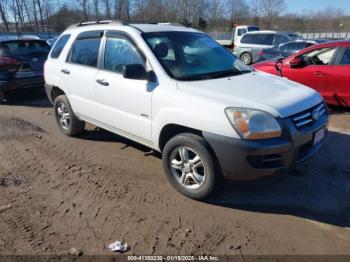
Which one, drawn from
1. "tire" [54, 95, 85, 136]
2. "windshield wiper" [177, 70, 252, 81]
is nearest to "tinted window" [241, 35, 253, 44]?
"tire" [54, 95, 85, 136]

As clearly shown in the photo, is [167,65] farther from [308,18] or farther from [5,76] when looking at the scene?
[308,18]

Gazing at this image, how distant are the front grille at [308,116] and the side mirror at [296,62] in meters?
3.56

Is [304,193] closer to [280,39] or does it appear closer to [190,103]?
[190,103]

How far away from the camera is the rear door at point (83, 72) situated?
482cm

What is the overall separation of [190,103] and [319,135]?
4.92 feet

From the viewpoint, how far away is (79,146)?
5449 millimetres

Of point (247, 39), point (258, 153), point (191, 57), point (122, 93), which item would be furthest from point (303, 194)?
point (247, 39)

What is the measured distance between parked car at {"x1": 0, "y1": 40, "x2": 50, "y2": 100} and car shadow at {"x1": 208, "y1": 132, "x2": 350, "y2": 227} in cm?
630

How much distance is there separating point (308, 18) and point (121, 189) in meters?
78.1

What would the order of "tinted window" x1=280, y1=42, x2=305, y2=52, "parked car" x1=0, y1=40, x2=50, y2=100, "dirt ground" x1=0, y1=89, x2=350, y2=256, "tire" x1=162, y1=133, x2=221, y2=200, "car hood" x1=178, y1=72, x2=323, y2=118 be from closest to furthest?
"dirt ground" x1=0, y1=89, x2=350, y2=256 < "car hood" x1=178, y1=72, x2=323, y2=118 < "tire" x1=162, y1=133, x2=221, y2=200 < "parked car" x1=0, y1=40, x2=50, y2=100 < "tinted window" x1=280, y1=42, x2=305, y2=52

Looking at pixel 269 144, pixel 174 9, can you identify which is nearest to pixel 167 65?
pixel 269 144

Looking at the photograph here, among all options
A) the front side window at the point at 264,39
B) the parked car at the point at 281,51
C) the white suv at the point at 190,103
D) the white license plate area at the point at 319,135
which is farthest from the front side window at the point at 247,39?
the white license plate area at the point at 319,135

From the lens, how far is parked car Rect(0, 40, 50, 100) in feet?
26.4

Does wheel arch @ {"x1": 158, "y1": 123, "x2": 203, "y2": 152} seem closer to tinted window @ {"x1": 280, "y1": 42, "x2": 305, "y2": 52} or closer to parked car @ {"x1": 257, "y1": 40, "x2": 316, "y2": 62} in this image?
parked car @ {"x1": 257, "y1": 40, "x2": 316, "y2": 62}
